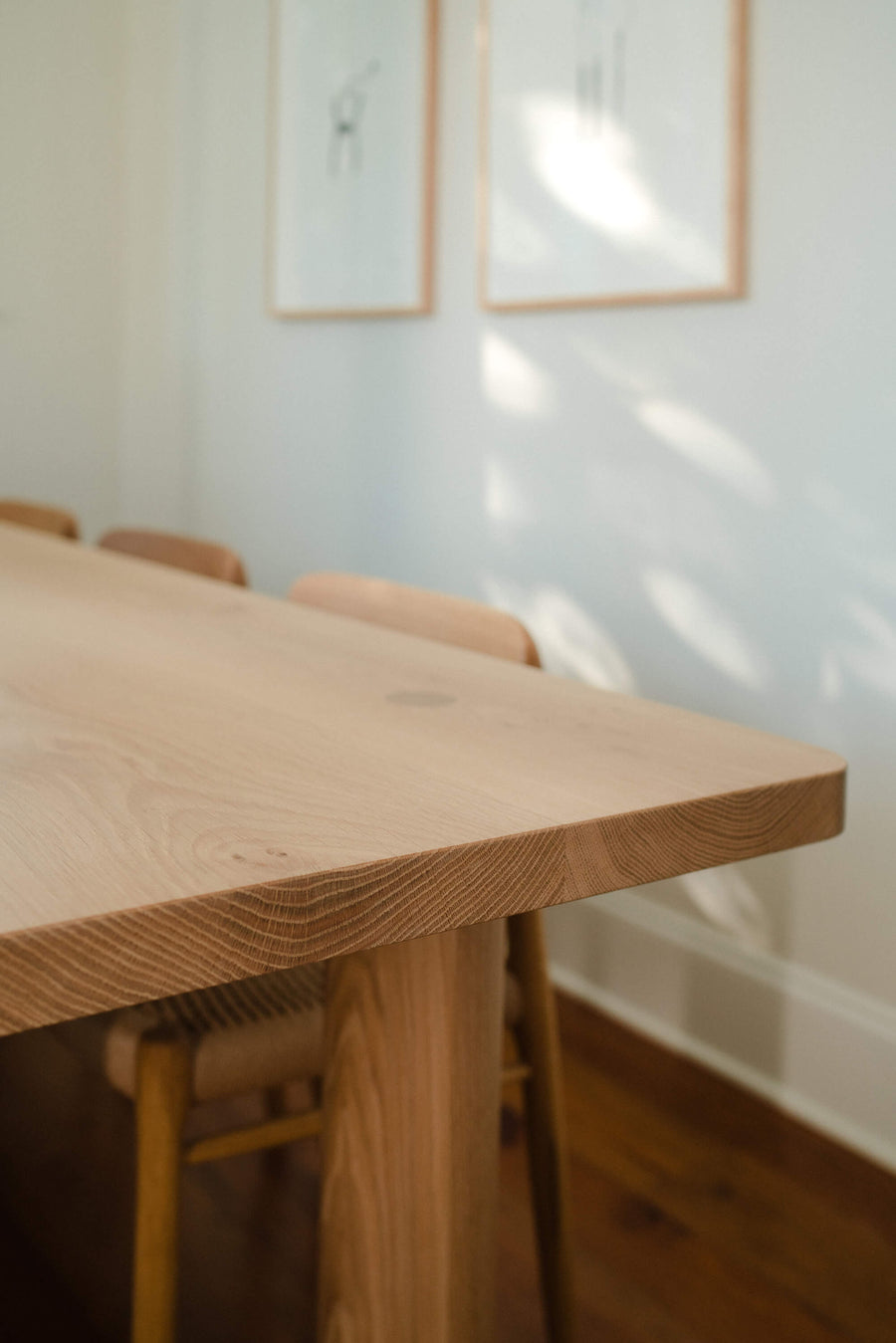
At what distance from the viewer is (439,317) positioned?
264 centimetres

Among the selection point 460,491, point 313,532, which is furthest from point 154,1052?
point 313,532

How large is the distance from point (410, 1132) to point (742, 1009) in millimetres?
1336

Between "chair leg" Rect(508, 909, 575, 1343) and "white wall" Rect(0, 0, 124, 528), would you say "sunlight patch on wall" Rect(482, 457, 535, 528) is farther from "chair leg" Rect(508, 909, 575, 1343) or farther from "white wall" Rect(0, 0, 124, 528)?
"white wall" Rect(0, 0, 124, 528)

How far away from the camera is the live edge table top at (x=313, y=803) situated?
56cm

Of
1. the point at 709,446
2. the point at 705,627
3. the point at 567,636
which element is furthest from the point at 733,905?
the point at 709,446

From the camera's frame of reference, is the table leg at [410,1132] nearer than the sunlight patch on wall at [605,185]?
Yes

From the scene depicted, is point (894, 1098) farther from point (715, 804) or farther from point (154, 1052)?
point (715, 804)

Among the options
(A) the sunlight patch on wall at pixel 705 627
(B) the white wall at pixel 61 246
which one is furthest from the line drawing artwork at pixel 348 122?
(A) the sunlight patch on wall at pixel 705 627

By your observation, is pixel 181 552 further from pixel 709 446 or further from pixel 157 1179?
pixel 157 1179

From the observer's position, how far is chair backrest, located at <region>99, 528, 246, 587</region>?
180 centimetres

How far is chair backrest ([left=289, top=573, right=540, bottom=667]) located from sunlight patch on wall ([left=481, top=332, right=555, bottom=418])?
0.96 m

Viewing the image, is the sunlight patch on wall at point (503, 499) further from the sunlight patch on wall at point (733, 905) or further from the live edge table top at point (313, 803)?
the live edge table top at point (313, 803)

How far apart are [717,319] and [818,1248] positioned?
1.36 metres

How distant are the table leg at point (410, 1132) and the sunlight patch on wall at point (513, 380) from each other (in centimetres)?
166
